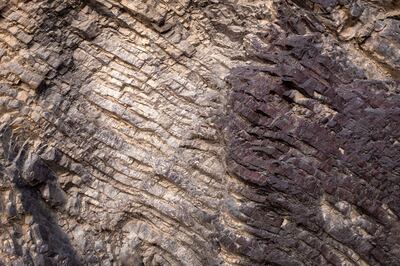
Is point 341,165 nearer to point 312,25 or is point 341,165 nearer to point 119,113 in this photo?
point 312,25

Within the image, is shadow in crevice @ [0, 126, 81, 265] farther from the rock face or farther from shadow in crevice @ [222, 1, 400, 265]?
shadow in crevice @ [222, 1, 400, 265]

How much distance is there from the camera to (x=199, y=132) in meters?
5.32

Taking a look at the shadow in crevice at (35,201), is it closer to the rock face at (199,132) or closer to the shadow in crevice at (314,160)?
the rock face at (199,132)

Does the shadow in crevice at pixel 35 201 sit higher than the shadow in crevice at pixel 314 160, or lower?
lower

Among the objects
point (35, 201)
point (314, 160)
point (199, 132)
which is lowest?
point (35, 201)

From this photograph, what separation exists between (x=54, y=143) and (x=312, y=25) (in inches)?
127

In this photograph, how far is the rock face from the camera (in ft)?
16.8

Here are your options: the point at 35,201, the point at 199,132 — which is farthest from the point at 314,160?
the point at 35,201

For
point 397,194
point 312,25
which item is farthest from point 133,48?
point 397,194

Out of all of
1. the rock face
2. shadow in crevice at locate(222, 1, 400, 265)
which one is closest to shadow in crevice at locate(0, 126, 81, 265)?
the rock face

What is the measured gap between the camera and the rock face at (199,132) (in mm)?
5125

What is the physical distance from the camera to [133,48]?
550cm

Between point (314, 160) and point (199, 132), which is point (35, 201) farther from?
point (314, 160)

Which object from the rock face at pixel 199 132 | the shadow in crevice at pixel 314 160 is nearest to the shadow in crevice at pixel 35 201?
the rock face at pixel 199 132
